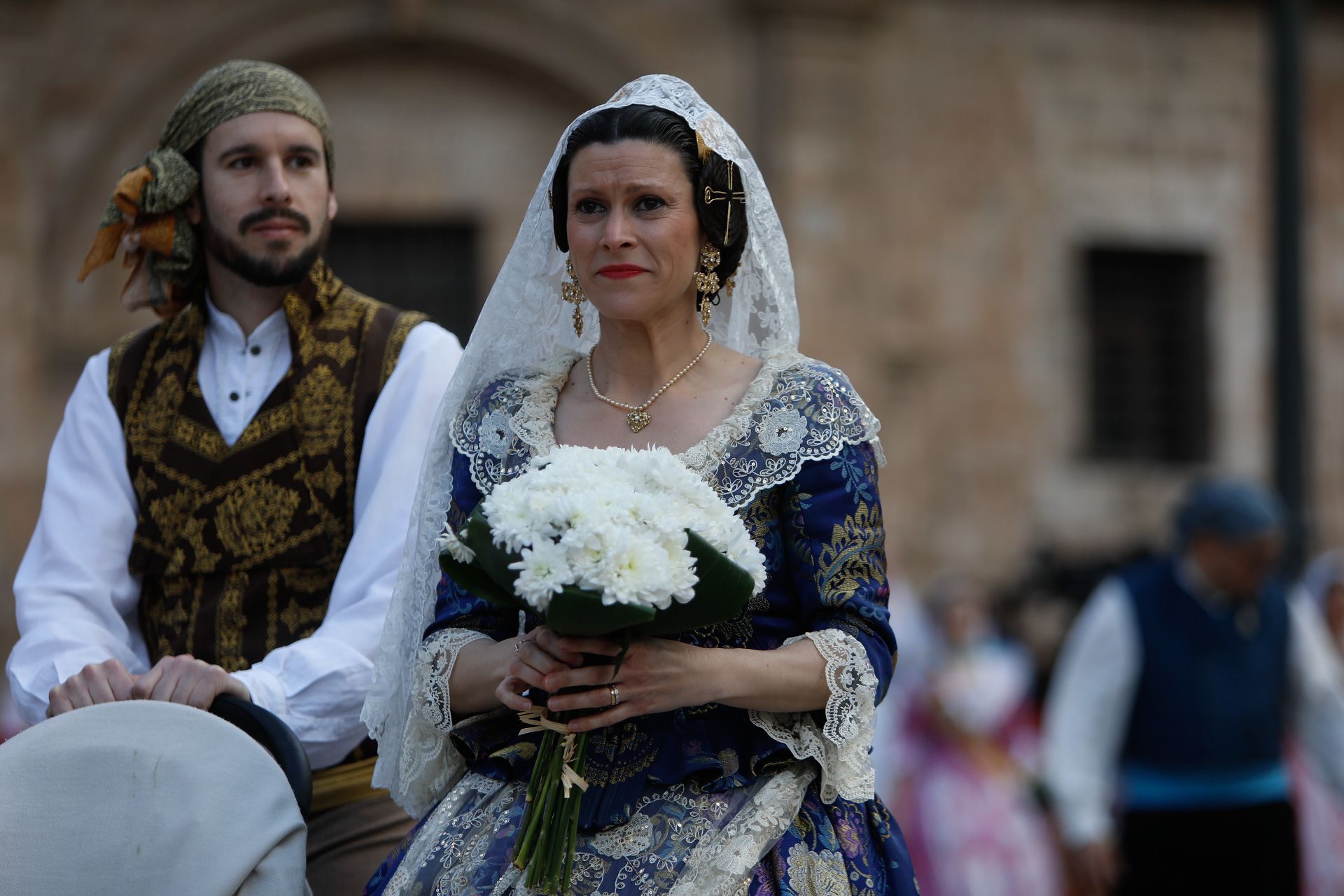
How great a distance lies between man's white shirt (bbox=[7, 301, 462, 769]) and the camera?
3045mm

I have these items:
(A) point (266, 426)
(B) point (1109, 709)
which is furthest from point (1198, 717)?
(A) point (266, 426)

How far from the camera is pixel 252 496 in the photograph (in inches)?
126

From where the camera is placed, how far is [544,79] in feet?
38.1

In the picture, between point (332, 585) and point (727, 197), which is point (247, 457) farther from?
point (727, 197)

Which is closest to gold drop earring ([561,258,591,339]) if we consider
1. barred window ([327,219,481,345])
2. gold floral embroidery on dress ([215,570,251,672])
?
gold floral embroidery on dress ([215,570,251,672])

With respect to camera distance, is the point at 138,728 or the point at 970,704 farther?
the point at 970,704

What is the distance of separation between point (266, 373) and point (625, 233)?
41.3 inches

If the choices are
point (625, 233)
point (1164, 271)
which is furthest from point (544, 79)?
point (625, 233)

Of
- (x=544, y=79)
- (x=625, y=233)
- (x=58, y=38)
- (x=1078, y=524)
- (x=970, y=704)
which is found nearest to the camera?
(x=625, y=233)

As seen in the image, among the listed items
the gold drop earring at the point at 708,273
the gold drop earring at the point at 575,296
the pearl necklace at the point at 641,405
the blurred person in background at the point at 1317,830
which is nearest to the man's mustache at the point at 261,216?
the gold drop earring at the point at 575,296

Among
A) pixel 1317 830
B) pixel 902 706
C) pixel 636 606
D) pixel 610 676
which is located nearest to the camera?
pixel 636 606

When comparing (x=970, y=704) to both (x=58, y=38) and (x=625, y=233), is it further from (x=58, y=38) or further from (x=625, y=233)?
(x=58, y=38)

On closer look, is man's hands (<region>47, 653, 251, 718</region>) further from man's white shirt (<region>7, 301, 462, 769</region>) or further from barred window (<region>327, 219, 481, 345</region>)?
barred window (<region>327, 219, 481, 345</region>)

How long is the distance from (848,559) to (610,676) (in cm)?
46
